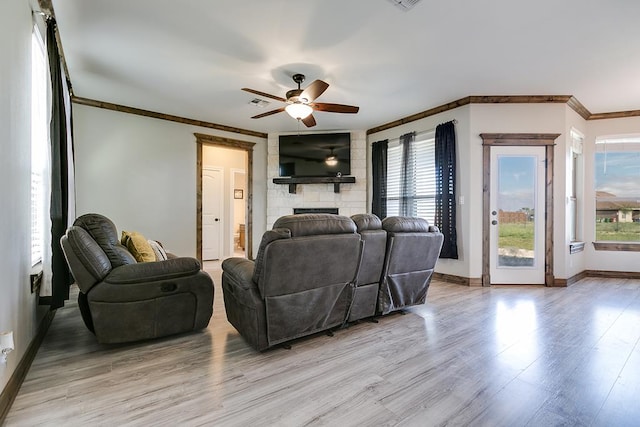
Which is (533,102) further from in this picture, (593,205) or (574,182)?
(593,205)

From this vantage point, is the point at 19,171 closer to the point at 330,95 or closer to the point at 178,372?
the point at 178,372

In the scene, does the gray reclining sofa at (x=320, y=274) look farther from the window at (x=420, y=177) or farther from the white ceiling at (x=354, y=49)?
the window at (x=420, y=177)

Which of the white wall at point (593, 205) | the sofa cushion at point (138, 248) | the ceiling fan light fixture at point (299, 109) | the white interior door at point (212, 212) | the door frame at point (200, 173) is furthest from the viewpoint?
the white interior door at point (212, 212)

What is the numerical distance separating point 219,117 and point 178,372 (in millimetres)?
4336

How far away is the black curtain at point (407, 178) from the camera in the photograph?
204 inches

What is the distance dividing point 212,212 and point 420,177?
455 centimetres

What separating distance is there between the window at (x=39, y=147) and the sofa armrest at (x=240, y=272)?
155 centimetres

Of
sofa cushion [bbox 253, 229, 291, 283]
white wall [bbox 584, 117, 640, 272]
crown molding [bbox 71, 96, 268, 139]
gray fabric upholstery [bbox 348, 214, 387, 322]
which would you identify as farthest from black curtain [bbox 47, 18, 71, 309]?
white wall [bbox 584, 117, 640, 272]

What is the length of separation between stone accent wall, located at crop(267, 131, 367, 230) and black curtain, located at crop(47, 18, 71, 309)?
3.71 meters

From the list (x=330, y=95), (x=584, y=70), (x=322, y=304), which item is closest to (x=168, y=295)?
(x=322, y=304)

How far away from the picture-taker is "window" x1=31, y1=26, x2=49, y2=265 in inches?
97.5

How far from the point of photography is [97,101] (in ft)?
14.6

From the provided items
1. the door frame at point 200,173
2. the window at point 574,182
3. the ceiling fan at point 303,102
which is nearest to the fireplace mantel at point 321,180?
the door frame at point 200,173

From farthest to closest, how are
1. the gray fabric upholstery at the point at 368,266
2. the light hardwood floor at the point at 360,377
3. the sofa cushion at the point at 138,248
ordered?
the sofa cushion at the point at 138,248
the gray fabric upholstery at the point at 368,266
the light hardwood floor at the point at 360,377
